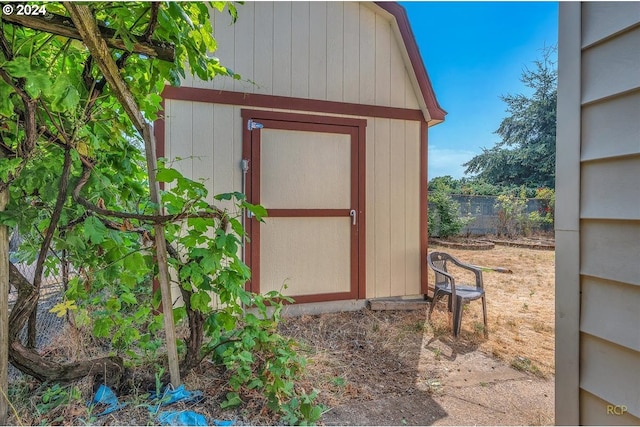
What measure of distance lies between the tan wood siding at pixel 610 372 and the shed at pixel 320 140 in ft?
9.21

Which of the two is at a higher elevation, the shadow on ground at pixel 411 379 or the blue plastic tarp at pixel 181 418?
the blue plastic tarp at pixel 181 418

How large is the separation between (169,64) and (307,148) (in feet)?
7.47

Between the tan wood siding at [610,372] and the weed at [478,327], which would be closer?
the tan wood siding at [610,372]

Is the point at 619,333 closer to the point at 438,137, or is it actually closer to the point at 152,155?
the point at 152,155

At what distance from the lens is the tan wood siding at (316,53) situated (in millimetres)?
3297

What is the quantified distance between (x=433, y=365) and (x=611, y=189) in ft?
6.99

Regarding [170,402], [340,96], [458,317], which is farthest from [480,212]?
[170,402]

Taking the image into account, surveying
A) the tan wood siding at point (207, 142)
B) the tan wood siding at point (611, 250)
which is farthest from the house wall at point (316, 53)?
the tan wood siding at point (611, 250)

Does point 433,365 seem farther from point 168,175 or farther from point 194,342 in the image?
point 168,175

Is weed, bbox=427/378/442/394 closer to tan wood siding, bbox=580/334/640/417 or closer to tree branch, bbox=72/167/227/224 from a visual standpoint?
tan wood siding, bbox=580/334/640/417

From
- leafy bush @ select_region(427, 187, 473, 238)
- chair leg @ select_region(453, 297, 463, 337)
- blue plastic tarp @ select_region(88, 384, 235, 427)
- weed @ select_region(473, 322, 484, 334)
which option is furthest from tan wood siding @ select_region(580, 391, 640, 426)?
leafy bush @ select_region(427, 187, 473, 238)

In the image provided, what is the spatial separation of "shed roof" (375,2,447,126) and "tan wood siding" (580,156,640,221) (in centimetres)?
320

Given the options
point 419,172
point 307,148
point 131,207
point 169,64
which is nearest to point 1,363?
point 131,207

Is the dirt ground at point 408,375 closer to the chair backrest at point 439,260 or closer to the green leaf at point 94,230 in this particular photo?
the chair backrest at point 439,260
